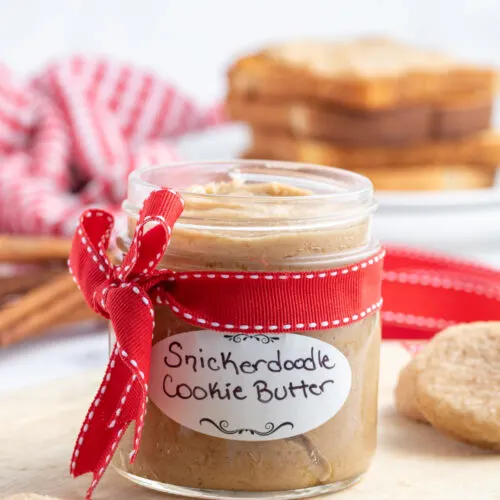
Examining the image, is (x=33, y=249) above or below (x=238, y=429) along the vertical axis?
below

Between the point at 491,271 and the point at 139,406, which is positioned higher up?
the point at 139,406

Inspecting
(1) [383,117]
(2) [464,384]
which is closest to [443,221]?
(1) [383,117]

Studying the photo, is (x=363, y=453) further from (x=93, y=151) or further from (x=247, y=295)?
(x=93, y=151)

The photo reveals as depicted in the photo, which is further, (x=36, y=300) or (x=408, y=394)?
(x=36, y=300)

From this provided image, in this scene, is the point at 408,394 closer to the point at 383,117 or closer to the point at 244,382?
the point at 244,382

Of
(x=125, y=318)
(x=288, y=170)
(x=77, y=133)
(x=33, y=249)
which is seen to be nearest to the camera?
(x=125, y=318)

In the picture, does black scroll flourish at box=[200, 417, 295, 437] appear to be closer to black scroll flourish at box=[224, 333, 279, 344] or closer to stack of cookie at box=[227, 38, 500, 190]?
black scroll flourish at box=[224, 333, 279, 344]

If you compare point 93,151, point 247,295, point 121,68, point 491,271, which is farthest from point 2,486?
point 121,68

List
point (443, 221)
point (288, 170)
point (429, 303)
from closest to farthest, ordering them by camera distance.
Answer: point (288, 170), point (429, 303), point (443, 221)

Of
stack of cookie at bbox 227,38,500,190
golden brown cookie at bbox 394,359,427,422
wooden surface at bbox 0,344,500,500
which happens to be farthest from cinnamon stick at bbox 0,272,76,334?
stack of cookie at bbox 227,38,500,190
